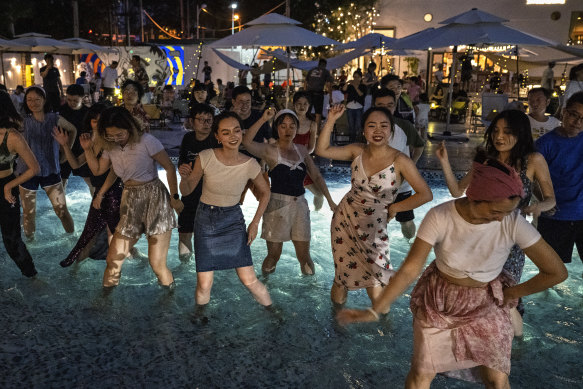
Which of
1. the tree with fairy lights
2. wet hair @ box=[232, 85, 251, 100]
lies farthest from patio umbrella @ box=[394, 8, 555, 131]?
the tree with fairy lights

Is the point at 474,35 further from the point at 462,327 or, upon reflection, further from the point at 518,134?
the point at 462,327

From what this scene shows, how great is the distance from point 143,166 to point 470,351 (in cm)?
316

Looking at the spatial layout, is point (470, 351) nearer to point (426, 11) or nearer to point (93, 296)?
point (93, 296)

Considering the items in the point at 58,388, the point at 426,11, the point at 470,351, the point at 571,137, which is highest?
the point at 426,11

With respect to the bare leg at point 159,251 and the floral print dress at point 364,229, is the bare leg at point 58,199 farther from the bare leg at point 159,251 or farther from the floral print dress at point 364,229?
the floral print dress at point 364,229

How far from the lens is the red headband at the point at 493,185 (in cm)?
229

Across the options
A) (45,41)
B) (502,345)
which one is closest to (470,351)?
(502,345)

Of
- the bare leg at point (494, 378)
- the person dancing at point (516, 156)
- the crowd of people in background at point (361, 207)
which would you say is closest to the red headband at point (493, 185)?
the crowd of people in background at point (361, 207)

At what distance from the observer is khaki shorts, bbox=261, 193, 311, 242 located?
16.7 feet

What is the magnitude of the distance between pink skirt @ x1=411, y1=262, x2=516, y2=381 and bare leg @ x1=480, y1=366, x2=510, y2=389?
4 cm

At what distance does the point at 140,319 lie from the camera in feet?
15.1

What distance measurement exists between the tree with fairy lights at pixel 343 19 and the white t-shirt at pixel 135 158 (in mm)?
27615

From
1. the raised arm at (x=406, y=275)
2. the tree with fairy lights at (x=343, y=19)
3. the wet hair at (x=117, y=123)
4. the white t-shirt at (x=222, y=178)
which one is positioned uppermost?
the tree with fairy lights at (x=343, y=19)

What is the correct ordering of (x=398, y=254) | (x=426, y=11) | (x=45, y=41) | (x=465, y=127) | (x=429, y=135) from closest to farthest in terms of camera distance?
(x=398, y=254), (x=429, y=135), (x=465, y=127), (x=45, y=41), (x=426, y=11)
